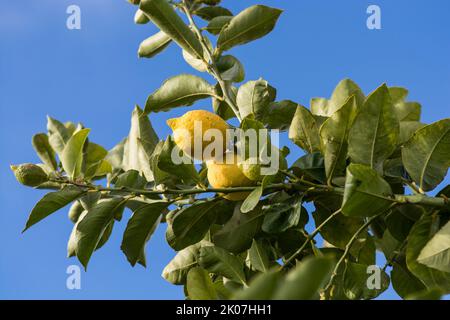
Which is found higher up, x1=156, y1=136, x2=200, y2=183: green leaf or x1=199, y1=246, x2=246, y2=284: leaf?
x1=156, y1=136, x2=200, y2=183: green leaf

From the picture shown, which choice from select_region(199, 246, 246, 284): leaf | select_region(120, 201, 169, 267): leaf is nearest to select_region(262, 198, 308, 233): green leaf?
select_region(199, 246, 246, 284): leaf

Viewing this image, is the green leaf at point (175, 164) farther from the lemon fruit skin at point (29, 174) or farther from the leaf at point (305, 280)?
the leaf at point (305, 280)

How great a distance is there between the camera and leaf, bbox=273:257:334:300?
52cm

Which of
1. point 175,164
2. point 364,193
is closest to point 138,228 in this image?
point 175,164

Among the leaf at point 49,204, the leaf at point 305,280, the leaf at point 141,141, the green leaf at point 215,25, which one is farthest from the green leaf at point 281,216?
the leaf at point 305,280

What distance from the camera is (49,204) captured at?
4.56 feet

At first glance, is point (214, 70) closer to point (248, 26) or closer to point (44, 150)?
point (248, 26)

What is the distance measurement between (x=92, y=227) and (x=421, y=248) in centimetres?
74

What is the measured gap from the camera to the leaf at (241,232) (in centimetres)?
143

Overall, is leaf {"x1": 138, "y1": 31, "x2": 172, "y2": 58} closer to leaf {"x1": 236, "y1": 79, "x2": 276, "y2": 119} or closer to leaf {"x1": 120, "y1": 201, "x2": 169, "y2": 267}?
leaf {"x1": 236, "y1": 79, "x2": 276, "y2": 119}

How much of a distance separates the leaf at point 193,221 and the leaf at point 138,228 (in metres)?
0.05

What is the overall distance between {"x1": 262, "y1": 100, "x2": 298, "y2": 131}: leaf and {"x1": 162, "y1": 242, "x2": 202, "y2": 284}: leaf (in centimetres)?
39
